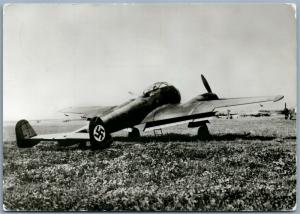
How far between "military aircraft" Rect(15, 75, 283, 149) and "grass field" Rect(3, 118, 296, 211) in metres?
0.12

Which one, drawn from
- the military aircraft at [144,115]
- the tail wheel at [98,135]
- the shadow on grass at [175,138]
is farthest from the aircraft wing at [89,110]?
the shadow on grass at [175,138]

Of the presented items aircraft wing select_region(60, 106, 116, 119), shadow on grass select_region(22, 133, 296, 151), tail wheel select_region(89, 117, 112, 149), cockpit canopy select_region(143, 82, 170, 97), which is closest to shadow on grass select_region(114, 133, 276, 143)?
shadow on grass select_region(22, 133, 296, 151)

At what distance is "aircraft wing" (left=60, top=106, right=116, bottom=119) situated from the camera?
6.28 metres

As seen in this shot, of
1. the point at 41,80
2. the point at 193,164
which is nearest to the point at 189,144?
the point at 193,164

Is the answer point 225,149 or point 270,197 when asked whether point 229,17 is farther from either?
point 270,197

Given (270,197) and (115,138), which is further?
(115,138)

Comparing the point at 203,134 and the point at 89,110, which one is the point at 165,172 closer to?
the point at 203,134

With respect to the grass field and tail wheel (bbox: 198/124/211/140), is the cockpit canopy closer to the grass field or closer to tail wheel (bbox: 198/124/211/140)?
the grass field

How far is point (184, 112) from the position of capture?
6.60 metres

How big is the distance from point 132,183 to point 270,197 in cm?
185

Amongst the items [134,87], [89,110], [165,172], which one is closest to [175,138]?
[165,172]

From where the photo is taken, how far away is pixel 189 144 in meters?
6.47

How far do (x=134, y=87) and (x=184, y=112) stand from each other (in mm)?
825

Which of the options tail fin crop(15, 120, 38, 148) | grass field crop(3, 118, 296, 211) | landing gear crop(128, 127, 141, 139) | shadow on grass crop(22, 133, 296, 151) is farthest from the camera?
landing gear crop(128, 127, 141, 139)
